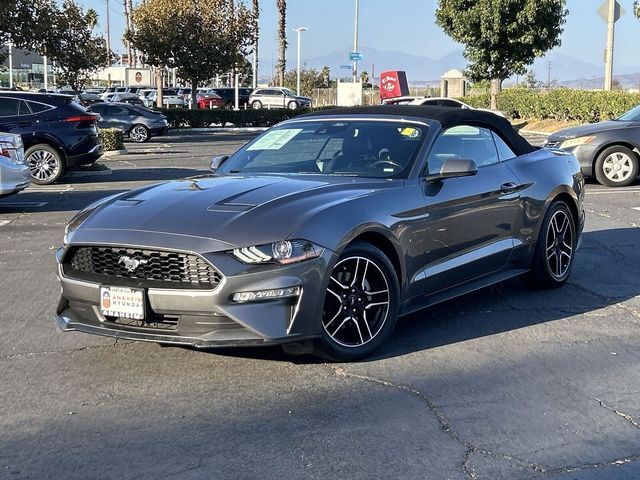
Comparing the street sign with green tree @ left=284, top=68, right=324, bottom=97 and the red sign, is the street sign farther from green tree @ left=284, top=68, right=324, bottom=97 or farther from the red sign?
green tree @ left=284, top=68, right=324, bottom=97

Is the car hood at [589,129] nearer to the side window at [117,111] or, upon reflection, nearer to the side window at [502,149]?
the side window at [502,149]

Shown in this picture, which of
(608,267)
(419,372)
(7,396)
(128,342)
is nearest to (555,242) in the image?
(608,267)

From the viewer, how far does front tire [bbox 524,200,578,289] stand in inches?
270

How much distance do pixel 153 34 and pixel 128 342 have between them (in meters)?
33.5

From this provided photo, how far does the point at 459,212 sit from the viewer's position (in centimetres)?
588

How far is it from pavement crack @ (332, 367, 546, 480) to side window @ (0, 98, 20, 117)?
12441 millimetres

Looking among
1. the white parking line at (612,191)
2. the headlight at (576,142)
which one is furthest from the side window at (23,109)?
the white parking line at (612,191)

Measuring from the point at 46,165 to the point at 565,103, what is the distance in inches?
857

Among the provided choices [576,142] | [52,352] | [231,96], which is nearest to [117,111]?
[576,142]

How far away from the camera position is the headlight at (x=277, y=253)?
15.0 feet

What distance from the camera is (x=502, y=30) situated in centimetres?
3528

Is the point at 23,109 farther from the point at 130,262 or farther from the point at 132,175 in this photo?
the point at 130,262

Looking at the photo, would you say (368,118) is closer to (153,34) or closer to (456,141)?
(456,141)

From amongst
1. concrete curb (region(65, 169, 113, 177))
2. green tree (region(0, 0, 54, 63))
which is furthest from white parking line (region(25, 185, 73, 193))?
green tree (region(0, 0, 54, 63))
